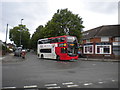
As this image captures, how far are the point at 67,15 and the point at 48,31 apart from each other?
19.9 feet

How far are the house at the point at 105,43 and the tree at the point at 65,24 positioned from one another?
6.68 m

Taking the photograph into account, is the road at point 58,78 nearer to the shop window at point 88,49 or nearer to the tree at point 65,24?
the tree at point 65,24

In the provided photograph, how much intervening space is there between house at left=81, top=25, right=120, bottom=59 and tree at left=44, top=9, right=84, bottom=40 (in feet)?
21.9

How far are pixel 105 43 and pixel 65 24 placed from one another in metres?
11.8

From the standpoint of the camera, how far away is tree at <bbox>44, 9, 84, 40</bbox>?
30711 mm

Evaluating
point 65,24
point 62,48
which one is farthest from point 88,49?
point 62,48

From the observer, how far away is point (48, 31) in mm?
32719

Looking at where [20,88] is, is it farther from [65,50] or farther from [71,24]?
[71,24]

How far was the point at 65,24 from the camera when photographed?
1209 inches

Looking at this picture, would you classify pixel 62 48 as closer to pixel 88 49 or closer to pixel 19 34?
pixel 88 49

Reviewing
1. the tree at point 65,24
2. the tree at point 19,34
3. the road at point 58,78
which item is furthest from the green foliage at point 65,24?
the tree at point 19,34

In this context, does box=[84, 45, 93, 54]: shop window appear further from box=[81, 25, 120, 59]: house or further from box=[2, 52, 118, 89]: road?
box=[2, 52, 118, 89]: road

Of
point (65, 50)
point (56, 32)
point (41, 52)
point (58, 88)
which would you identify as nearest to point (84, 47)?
point (56, 32)

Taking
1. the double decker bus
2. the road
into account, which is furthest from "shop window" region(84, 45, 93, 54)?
the road
